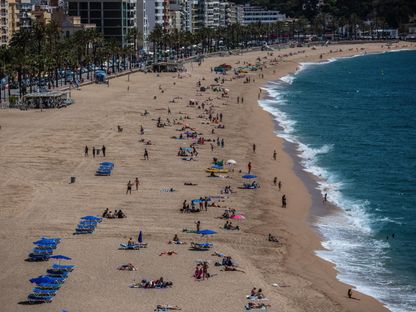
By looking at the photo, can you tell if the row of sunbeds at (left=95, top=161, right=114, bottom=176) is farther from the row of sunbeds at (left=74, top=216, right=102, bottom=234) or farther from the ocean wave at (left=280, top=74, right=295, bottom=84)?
the ocean wave at (left=280, top=74, right=295, bottom=84)

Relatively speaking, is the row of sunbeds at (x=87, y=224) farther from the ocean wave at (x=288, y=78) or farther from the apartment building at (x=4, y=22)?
the ocean wave at (x=288, y=78)

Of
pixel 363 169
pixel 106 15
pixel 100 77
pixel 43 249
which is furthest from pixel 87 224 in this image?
pixel 106 15

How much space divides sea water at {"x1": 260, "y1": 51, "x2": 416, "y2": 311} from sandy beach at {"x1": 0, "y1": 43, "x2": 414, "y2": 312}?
1.58 m

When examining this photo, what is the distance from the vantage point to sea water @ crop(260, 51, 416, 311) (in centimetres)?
4091

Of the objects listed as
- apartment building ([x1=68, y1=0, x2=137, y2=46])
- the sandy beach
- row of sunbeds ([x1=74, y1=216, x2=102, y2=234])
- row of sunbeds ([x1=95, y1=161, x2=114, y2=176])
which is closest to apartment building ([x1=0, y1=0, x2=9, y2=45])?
apartment building ([x1=68, y1=0, x2=137, y2=46])

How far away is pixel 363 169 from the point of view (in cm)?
6388

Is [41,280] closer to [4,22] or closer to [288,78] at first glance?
[4,22]

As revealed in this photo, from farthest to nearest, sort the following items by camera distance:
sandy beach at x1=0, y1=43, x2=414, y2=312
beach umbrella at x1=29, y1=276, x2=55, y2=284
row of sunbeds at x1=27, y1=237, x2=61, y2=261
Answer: row of sunbeds at x1=27, y1=237, x2=61, y2=261 < sandy beach at x1=0, y1=43, x2=414, y2=312 < beach umbrella at x1=29, y1=276, x2=55, y2=284

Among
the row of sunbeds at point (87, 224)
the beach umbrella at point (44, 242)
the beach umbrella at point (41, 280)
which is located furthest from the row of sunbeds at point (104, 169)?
the beach umbrella at point (41, 280)

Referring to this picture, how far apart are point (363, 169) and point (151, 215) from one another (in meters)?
22.0

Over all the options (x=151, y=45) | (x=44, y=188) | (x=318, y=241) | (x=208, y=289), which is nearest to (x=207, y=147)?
(x=44, y=188)

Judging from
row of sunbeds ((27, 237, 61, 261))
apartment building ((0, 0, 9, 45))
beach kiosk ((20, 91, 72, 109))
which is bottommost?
row of sunbeds ((27, 237, 61, 261))

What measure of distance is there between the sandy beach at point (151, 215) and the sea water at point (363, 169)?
1.58m

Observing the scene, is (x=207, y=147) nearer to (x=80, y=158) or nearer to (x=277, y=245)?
(x=80, y=158)
